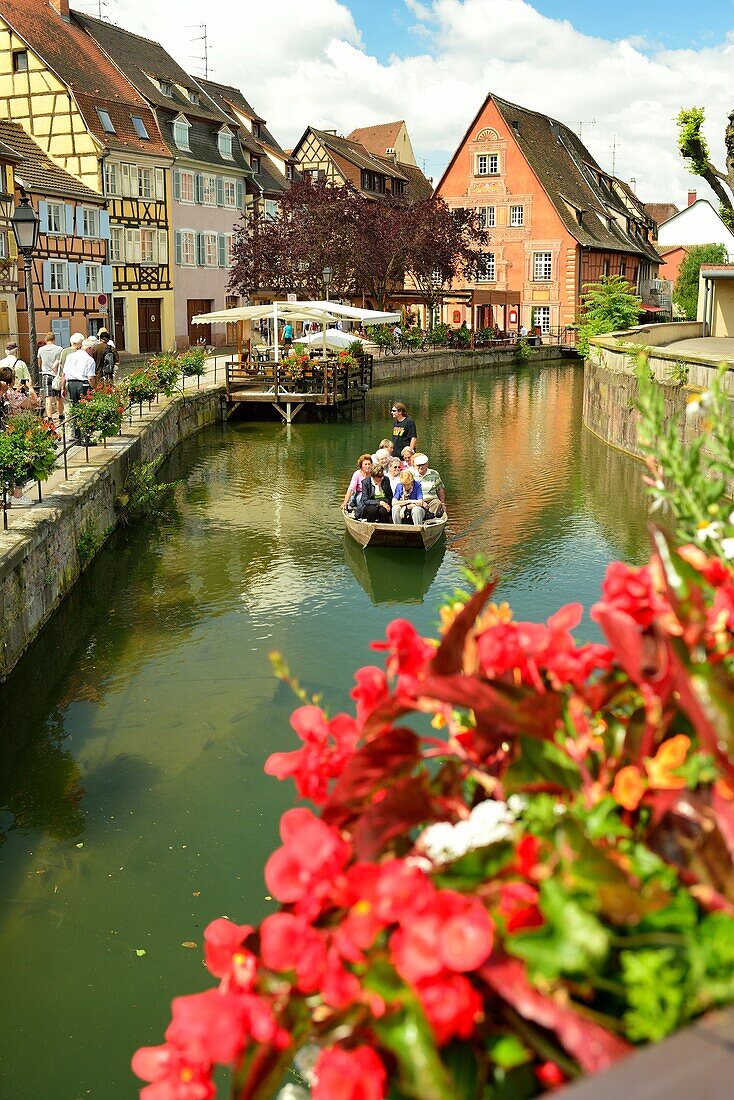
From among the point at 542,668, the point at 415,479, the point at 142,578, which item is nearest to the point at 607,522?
the point at 415,479

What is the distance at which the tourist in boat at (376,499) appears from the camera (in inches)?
632

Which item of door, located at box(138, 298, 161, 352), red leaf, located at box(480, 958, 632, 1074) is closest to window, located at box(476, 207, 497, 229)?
door, located at box(138, 298, 161, 352)

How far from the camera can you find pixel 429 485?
16312mm

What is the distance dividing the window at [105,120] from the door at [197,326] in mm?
8676

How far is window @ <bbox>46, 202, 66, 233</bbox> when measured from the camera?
38.6m

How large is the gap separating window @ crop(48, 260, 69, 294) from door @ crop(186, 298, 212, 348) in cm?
1044

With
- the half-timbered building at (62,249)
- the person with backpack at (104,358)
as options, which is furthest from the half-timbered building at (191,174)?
the person with backpack at (104,358)

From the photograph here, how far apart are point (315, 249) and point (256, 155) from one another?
31.8 ft

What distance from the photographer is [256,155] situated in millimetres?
56312

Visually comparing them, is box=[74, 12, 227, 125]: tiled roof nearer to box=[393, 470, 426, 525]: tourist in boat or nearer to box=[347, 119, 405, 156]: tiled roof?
→ box=[347, 119, 405, 156]: tiled roof

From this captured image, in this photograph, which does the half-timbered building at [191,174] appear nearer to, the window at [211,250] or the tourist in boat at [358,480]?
the window at [211,250]

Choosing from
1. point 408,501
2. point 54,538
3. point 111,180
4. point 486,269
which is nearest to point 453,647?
point 54,538

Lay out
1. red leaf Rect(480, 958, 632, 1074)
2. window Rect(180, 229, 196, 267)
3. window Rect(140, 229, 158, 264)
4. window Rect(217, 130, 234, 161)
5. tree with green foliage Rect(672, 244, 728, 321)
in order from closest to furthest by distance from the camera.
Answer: red leaf Rect(480, 958, 632, 1074), window Rect(140, 229, 158, 264), window Rect(180, 229, 196, 267), window Rect(217, 130, 234, 161), tree with green foliage Rect(672, 244, 728, 321)

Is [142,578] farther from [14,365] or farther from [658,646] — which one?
[658,646]
